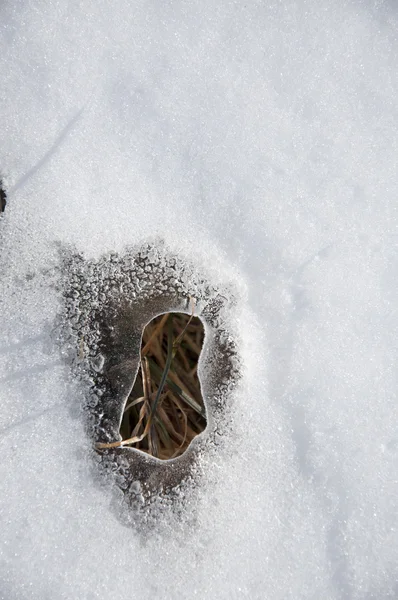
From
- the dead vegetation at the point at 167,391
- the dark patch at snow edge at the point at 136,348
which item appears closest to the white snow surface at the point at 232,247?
the dark patch at snow edge at the point at 136,348

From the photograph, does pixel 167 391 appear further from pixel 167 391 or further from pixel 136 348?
pixel 136 348

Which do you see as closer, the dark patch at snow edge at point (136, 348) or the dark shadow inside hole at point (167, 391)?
the dark patch at snow edge at point (136, 348)

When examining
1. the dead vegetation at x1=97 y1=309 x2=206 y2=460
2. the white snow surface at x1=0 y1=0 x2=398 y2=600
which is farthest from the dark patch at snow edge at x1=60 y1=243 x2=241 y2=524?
the dead vegetation at x1=97 y1=309 x2=206 y2=460

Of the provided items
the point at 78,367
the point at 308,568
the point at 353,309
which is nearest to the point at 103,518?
the point at 78,367

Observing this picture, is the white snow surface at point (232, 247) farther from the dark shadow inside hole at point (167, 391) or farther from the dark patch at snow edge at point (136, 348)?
the dark shadow inside hole at point (167, 391)

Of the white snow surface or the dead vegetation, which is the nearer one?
the white snow surface

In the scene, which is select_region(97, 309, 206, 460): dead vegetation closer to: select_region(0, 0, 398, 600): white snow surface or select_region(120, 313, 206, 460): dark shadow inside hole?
select_region(120, 313, 206, 460): dark shadow inside hole
